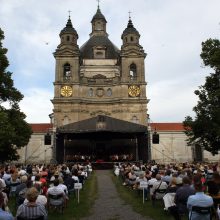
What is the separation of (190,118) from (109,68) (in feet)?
107

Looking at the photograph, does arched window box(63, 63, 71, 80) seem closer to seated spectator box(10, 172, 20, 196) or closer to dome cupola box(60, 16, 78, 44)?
dome cupola box(60, 16, 78, 44)

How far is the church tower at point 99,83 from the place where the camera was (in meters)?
52.9

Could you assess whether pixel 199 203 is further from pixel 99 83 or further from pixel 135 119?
pixel 99 83

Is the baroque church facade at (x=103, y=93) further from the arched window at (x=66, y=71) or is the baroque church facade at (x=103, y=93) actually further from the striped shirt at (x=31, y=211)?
the striped shirt at (x=31, y=211)

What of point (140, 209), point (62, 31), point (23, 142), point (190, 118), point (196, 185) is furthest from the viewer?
point (62, 31)

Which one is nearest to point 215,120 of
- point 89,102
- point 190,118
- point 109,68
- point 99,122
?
point 190,118

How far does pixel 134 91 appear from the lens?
54.2 metres

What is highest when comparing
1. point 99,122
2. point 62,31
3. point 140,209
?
point 62,31

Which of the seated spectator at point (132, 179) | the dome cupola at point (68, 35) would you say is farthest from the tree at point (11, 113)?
the dome cupola at point (68, 35)

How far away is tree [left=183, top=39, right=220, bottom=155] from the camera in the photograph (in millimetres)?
25875

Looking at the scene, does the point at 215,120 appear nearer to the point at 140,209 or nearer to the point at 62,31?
the point at 140,209

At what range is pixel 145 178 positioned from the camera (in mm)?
14117

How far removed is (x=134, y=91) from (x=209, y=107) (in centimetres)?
2787

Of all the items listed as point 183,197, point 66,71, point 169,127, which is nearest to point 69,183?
point 183,197
